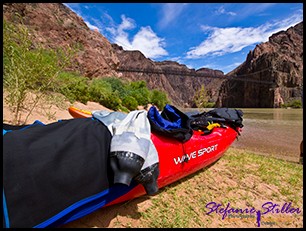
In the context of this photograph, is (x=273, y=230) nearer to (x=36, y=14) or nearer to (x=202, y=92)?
(x=202, y=92)

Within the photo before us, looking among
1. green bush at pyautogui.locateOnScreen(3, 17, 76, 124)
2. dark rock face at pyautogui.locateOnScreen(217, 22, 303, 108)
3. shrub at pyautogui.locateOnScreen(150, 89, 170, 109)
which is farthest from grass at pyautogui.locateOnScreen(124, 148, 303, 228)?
dark rock face at pyautogui.locateOnScreen(217, 22, 303, 108)

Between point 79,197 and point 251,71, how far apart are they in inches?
2361

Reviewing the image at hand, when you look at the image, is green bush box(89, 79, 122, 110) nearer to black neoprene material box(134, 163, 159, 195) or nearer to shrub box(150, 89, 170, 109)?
shrub box(150, 89, 170, 109)

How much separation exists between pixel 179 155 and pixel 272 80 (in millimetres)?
51599

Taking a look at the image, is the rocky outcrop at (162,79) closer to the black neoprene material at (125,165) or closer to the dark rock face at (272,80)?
the dark rock face at (272,80)

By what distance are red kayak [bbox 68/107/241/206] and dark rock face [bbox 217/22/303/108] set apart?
4621 centimetres

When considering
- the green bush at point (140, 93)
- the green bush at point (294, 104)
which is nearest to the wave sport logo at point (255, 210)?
the green bush at point (140, 93)

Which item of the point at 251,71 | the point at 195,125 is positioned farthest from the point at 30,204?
the point at 251,71

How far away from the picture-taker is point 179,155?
1272 millimetres

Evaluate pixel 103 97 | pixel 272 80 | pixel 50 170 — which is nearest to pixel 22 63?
pixel 50 170

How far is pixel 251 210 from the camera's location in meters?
1.22

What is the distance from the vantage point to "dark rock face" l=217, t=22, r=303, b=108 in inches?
1598

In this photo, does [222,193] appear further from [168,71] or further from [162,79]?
[162,79]

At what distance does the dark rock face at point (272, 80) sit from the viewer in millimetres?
40594
